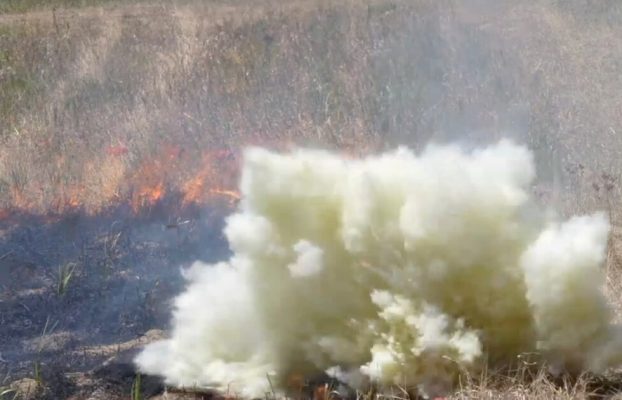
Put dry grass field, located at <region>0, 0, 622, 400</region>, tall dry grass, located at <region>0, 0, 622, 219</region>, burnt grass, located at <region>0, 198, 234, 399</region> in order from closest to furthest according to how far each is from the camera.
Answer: burnt grass, located at <region>0, 198, 234, 399</region> < dry grass field, located at <region>0, 0, 622, 400</region> < tall dry grass, located at <region>0, 0, 622, 219</region>

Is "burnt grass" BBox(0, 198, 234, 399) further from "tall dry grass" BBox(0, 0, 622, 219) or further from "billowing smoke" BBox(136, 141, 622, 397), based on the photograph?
"billowing smoke" BBox(136, 141, 622, 397)

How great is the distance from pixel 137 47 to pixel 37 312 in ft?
24.1

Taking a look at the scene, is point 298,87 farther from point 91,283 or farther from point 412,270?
point 412,270

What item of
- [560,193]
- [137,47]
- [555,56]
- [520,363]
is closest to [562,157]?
[560,193]

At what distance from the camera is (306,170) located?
4961 mm

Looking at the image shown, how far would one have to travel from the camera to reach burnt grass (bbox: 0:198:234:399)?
5.83 meters

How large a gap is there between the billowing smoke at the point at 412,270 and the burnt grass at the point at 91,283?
3.48ft

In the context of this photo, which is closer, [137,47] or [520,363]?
[520,363]

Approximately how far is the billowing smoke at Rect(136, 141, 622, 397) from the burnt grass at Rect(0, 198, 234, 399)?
1060 millimetres

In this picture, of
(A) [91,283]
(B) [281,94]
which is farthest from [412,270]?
(B) [281,94]

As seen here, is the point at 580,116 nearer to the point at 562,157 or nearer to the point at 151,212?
the point at 562,157

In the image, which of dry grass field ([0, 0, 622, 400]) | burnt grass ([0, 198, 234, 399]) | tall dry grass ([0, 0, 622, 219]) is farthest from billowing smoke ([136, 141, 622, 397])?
tall dry grass ([0, 0, 622, 219])

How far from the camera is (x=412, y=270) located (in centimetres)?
487

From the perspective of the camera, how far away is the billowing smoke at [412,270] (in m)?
4.83
